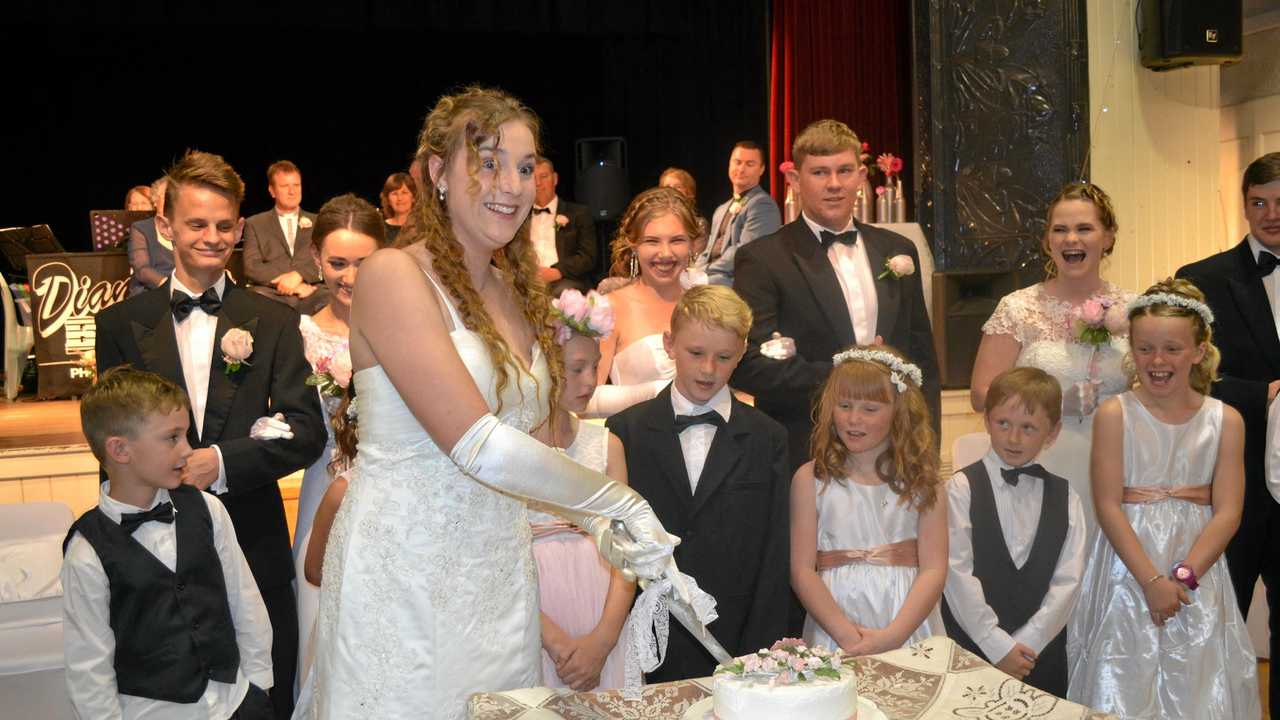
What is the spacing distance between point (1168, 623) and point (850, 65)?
23.6 feet

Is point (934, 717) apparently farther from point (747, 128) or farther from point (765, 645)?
point (747, 128)

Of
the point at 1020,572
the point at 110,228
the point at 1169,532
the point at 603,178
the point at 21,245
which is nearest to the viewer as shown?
the point at 1020,572

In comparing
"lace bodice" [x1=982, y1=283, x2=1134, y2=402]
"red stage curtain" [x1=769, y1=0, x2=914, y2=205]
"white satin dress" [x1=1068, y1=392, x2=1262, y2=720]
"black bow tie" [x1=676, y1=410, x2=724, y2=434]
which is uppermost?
"red stage curtain" [x1=769, y1=0, x2=914, y2=205]

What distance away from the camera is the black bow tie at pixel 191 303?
3.21 m

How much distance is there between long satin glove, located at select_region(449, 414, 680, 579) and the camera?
1.92 meters

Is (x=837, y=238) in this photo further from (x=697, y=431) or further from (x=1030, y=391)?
(x=697, y=431)

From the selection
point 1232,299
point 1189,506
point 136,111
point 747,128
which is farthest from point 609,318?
point 136,111

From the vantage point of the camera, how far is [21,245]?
29.4 ft

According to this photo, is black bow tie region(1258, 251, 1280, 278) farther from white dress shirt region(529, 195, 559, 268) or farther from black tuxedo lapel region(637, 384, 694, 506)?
white dress shirt region(529, 195, 559, 268)

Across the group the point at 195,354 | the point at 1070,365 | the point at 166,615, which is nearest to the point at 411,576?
the point at 166,615


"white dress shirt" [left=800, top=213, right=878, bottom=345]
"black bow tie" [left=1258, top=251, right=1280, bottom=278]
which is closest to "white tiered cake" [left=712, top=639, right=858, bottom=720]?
"white dress shirt" [left=800, top=213, right=878, bottom=345]

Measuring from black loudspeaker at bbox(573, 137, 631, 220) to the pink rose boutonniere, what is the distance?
7.42 metres

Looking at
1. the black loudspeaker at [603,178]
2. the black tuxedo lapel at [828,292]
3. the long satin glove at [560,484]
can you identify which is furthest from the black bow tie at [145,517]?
the black loudspeaker at [603,178]

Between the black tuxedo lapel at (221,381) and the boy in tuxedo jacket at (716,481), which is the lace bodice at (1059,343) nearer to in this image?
the boy in tuxedo jacket at (716,481)
